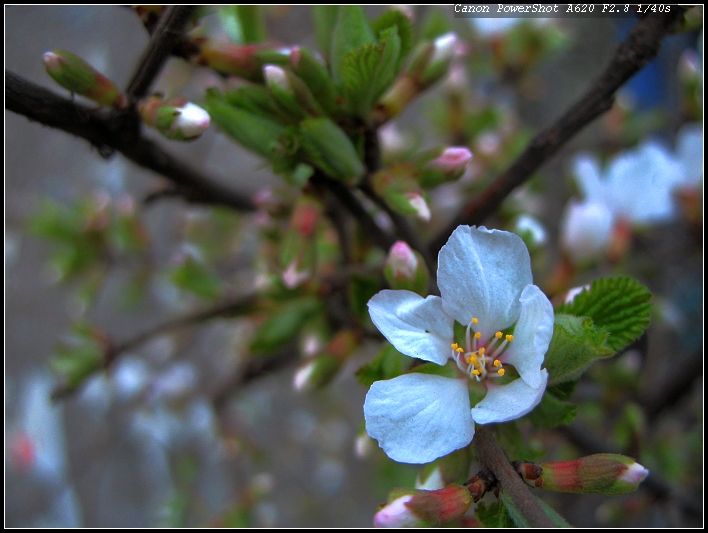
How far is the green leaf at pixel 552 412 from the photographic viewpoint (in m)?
0.39

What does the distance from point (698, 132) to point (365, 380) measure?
0.68m

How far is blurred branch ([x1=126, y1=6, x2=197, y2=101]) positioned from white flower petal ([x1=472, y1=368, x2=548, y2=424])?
384mm

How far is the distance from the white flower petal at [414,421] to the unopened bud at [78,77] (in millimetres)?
333

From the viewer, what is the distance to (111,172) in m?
1.45

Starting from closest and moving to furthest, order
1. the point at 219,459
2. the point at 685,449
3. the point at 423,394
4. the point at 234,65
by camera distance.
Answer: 1. the point at 423,394
2. the point at 234,65
3. the point at 685,449
4. the point at 219,459

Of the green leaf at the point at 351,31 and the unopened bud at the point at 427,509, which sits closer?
the unopened bud at the point at 427,509

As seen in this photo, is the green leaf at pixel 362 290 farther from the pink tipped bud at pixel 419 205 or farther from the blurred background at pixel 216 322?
the blurred background at pixel 216 322

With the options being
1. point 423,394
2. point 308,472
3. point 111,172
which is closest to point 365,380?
point 423,394

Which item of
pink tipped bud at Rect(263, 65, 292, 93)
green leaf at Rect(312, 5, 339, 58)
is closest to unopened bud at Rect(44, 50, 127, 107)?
pink tipped bud at Rect(263, 65, 292, 93)

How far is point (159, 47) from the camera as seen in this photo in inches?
18.0

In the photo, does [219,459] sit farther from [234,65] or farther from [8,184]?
[234,65]

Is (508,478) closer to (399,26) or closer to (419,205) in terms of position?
(419,205)

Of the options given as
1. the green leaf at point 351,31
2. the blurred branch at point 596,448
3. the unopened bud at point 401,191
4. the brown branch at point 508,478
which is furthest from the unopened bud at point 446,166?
the blurred branch at point 596,448

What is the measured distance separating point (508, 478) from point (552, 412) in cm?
7
